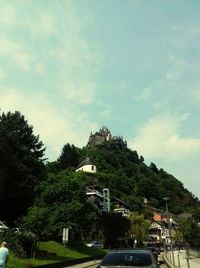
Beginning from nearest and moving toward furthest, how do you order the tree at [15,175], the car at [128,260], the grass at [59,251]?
1. the car at [128,260]
2. the grass at [59,251]
3. the tree at [15,175]

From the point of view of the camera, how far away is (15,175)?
5969 cm

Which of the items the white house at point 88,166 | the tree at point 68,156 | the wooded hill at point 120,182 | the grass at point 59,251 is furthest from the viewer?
the white house at point 88,166

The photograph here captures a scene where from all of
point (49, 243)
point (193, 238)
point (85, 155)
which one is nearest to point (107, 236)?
point (193, 238)

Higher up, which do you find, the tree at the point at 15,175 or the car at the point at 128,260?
the tree at the point at 15,175

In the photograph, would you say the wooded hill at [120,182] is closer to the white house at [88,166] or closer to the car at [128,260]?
the white house at [88,166]

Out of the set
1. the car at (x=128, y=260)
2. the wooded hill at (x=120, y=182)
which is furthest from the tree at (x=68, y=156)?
the car at (x=128, y=260)

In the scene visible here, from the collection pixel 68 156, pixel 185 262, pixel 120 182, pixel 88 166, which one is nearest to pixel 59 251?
pixel 185 262

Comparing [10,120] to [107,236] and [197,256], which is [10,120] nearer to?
[107,236]

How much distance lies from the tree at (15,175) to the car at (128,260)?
41.8m

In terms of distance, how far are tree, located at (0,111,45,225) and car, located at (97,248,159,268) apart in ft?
137

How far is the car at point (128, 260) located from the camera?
40.0 ft

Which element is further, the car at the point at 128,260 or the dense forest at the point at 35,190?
the dense forest at the point at 35,190

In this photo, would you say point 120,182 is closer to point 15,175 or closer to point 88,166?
point 88,166

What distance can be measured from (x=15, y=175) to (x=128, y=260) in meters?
48.7
